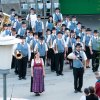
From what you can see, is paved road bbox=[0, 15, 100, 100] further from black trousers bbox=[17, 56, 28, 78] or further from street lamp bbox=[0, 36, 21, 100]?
street lamp bbox=[0, 36, 21, 100]

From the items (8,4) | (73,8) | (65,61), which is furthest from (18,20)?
(73,8)

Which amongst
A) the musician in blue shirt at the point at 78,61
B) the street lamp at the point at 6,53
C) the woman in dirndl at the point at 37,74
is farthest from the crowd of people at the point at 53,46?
the street lamp at the point at 6,53

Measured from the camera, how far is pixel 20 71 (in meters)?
17.5

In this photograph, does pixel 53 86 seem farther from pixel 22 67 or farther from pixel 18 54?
pixel 18 54

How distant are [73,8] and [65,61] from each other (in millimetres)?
7257

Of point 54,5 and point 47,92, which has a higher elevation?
point 54,5

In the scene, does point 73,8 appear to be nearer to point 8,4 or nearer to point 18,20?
point 8,4

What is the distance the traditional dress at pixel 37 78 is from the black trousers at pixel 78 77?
105 centimetres

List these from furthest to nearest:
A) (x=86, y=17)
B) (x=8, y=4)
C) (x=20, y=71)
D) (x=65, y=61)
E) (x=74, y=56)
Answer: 1. (x=86, y=17)
2. (x=8, y=4)
3. (x=65, y=61)
4. (x=20, y=71)
5. (x=74, y=56)

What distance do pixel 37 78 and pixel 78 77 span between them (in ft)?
4.33

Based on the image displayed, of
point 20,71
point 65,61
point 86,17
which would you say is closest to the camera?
point 20,71

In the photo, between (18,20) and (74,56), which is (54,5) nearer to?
(18,20)

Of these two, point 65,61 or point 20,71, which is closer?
point 20,71

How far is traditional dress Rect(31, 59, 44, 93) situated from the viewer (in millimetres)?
15484
